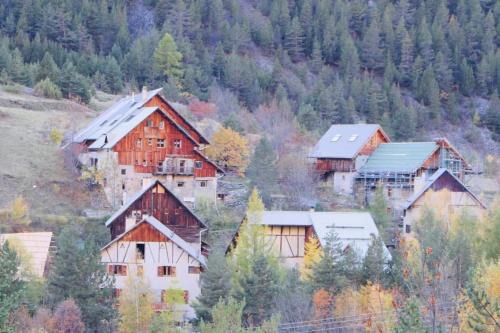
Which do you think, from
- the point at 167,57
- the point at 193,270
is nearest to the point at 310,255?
the point at 193,270

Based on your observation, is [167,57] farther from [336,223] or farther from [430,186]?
A: [336,223]

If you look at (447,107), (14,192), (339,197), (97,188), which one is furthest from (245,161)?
(447,107)

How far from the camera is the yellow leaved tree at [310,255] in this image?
152 ft

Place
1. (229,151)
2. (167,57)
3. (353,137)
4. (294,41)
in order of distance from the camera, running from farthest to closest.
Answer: (294,41), (167,57), (353,137), (229,151)

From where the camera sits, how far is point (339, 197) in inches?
2694

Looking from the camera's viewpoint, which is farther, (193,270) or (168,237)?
(168,237)

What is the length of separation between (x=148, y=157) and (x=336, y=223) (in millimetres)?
14192

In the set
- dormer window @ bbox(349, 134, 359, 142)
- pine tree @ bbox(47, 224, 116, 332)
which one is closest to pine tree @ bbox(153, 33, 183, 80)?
dormer window @ bbox(349, 134, 359, 142)

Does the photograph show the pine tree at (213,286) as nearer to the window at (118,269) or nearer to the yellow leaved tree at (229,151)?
the window at (118,269)

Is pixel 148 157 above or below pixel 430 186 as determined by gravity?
above

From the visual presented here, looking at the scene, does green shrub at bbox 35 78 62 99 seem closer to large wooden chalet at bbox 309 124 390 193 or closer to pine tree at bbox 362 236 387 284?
large wooden chalet at bbox 309 124 390 193

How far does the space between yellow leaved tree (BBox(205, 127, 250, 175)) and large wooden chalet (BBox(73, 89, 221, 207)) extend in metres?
4.87

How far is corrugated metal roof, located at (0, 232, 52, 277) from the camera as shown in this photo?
4712cm

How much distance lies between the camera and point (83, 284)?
1663 inches
